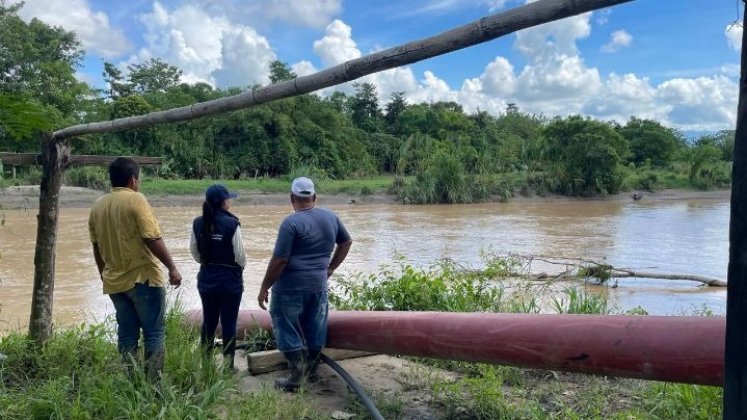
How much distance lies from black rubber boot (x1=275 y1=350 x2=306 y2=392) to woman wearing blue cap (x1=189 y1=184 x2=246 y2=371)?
39 cm

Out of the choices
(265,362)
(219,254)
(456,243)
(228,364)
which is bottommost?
(456,243)

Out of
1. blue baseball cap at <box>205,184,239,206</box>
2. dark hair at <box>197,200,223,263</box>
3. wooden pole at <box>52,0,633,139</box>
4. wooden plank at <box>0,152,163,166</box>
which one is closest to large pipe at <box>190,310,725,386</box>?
dark hair at <box>197,200,223,263</box>

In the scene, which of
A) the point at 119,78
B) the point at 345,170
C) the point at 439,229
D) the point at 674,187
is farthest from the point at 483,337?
the point at 119,78

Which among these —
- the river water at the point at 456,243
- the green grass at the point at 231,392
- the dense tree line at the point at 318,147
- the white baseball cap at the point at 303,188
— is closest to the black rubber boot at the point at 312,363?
the green grass at the point at 231,392

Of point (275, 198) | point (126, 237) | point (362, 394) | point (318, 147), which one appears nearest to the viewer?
point (126, 237)

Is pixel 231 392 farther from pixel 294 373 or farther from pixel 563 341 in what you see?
pixel 563 341

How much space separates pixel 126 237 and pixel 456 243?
15703mm

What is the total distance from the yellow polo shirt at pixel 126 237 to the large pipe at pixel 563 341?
1.57 metres

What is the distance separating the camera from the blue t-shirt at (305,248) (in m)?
4.39

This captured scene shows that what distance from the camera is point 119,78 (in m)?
48.4

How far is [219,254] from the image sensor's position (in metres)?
4.45

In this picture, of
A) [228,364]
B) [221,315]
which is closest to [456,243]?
[221,315]

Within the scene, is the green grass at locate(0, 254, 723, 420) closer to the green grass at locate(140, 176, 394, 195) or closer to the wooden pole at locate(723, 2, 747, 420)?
the wooden pole at locate(723, 2, 747, 420)

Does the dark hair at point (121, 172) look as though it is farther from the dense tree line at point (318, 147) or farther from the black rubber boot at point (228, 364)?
the dense tree line at point (318, 147)
